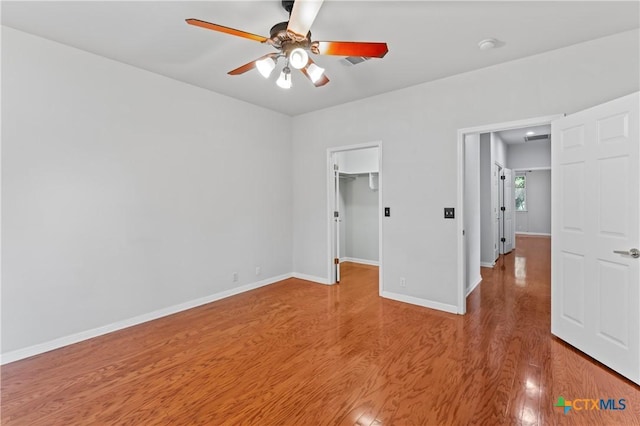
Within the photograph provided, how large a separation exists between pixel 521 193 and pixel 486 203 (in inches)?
247

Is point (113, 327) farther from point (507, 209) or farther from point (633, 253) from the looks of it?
point (507, 209)

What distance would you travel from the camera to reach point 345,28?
2508 mm

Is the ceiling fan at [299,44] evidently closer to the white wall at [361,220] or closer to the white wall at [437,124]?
the white wall at [437,124]

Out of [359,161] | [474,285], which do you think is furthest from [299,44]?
[474,285]

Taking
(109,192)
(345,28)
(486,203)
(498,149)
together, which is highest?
(345,28)

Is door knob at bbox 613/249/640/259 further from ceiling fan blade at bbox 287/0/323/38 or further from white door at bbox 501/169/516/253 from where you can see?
white door at bbox 501/169/516/253

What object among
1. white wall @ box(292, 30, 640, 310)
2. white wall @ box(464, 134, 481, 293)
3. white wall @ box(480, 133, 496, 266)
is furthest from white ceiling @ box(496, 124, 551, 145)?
white wall @ box(292, 30, 640, 310)

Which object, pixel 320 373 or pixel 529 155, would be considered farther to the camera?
pixel 529 155

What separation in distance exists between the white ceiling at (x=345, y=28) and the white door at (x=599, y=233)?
0.80m

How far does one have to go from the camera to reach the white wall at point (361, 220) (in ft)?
20.1

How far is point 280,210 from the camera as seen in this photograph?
505 cm

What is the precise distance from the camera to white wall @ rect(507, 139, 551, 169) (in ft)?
26.9

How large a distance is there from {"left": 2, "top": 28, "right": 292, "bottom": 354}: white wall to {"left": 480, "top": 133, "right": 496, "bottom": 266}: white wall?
181 inches

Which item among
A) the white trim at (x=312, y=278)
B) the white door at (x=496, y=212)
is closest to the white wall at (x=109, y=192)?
the white trim at (x=312, y=278)
